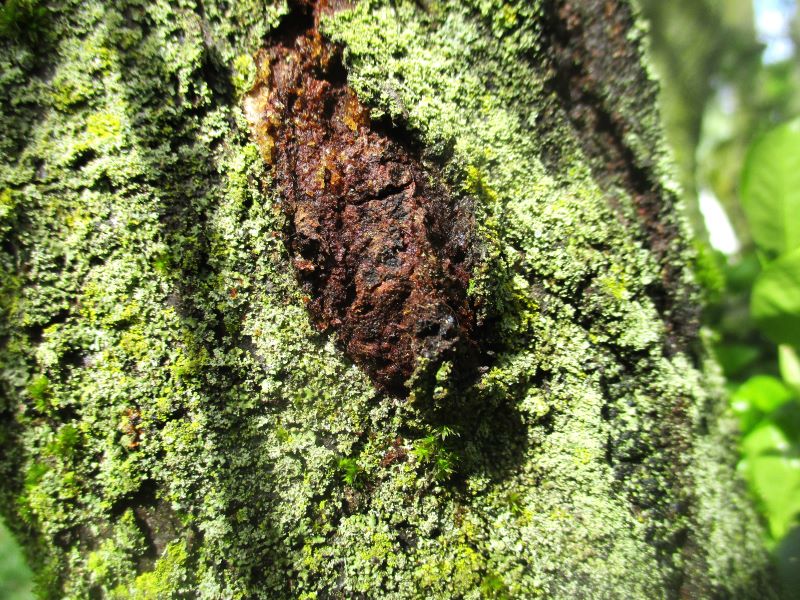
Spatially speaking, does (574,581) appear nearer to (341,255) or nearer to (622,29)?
(341,255)

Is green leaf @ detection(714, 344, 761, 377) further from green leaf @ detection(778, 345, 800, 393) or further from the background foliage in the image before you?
green leaf @ detection(778, 345, 800, 393)

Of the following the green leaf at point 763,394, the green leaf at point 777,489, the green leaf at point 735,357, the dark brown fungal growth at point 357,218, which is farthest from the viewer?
the green leaf at point 735,357

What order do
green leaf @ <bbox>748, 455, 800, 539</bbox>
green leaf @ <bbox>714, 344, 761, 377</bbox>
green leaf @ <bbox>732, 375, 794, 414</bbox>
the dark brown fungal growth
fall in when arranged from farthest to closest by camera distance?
green leaf @ <bbox>714, 344, 761, 377</bbox> → green leaf @ <bbox>732, 375, 794, 414</bbox> → green leaf @ <bbox>748, 455, 800, 539</bbox> → the dark brown fungal growth

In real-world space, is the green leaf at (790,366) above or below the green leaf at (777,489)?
above

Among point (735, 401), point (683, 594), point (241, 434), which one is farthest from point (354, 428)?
point (735, 401)

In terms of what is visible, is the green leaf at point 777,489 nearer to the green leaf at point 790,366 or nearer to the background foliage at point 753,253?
the background foliage at point 753,253

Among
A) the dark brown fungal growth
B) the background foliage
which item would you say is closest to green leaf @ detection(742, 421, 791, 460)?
the background foliage

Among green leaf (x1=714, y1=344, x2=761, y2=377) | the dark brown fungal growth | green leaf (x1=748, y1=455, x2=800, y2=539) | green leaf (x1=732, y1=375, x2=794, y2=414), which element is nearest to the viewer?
the dark brown fungal growth

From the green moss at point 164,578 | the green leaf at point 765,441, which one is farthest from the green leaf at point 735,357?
the green moss at point 164,578
